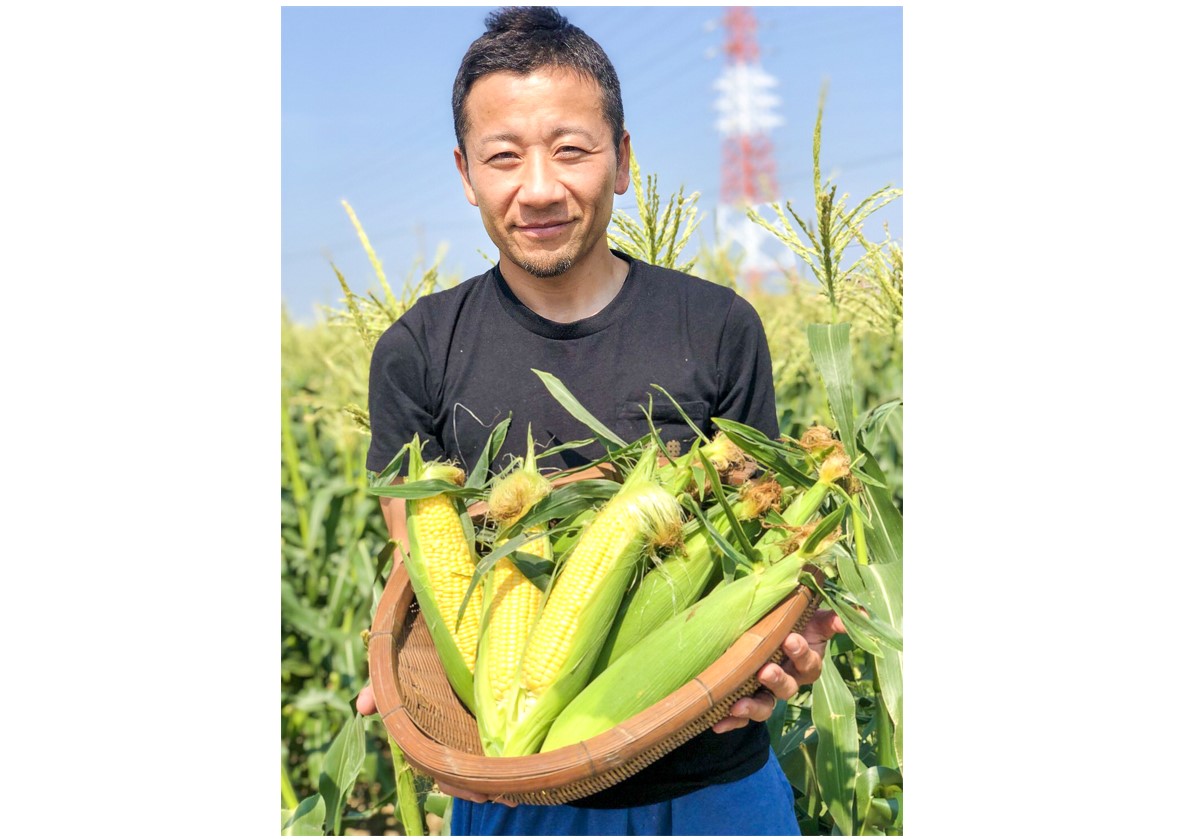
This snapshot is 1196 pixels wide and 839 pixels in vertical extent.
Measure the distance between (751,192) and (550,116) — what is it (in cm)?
151

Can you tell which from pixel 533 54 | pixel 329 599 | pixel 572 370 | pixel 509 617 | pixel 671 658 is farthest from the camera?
pixel 329 599

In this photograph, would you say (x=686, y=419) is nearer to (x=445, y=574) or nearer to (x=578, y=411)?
(x=578, y=411)

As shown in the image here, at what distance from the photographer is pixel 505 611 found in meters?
1.62

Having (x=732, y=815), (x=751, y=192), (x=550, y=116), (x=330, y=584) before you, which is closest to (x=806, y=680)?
(x=732, y=815)

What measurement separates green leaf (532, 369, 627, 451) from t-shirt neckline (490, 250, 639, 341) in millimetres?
107

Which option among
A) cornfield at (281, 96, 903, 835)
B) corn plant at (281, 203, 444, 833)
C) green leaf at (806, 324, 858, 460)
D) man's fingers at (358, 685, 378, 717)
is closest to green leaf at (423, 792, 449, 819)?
cornfield at (281, 96, 903, 835)

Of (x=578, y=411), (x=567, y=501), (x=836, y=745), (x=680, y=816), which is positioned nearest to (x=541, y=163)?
(x=578, y=411)

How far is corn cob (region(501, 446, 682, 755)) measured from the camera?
4.98 ft

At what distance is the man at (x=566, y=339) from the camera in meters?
1.68

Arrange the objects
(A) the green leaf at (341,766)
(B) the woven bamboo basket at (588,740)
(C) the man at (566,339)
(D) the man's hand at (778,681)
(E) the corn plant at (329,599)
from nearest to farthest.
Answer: (B) the woven bamboo basket at (588,740) → (D) the man's hand at (778,681) → (C) the man at (566,339) → (A) the green leaf at (341,766) → (E) the corn plant at (329,599)

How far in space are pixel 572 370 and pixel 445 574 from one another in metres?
0.45

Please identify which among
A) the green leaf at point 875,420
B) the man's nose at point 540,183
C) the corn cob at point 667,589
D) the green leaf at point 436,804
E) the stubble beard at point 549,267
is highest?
the man's nose at point 540,183

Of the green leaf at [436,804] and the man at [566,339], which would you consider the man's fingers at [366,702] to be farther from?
the green leaf at [436,804]

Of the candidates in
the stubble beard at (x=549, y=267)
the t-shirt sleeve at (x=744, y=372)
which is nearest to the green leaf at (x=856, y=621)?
the t-shirt sleeve at (x=744, y=372)
